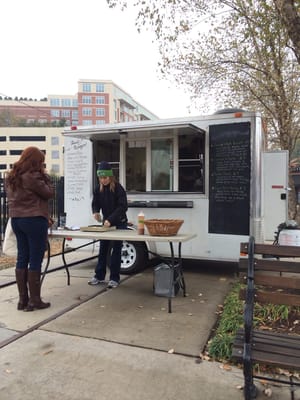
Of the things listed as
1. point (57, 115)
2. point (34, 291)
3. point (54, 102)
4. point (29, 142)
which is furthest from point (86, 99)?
point (34, 291)

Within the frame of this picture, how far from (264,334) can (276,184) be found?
16.2ft

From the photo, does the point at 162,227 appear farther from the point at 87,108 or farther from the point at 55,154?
the point at 87,108

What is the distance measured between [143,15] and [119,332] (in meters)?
6.15

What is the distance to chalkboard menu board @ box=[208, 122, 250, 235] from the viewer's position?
5.51m

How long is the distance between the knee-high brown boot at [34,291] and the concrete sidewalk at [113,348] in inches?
3.5

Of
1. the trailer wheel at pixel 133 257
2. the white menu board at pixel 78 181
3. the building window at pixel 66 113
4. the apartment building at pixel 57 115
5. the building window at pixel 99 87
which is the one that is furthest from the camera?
the building window at pixel 66 113

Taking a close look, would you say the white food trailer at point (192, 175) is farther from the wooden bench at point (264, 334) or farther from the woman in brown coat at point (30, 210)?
the wooden bench at point (264, 334)

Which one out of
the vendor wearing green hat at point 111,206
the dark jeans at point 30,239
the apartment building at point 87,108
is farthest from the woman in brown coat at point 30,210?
the apartment building at point 87,108

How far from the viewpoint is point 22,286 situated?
4.30 metres

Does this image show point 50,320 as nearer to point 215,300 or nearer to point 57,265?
point 215,300

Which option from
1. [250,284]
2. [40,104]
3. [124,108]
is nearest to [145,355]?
[250,284]

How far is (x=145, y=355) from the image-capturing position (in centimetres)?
316

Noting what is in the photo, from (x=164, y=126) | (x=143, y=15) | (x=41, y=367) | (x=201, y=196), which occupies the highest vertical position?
(x=143, y=15)

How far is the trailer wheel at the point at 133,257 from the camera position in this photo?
241 inches
